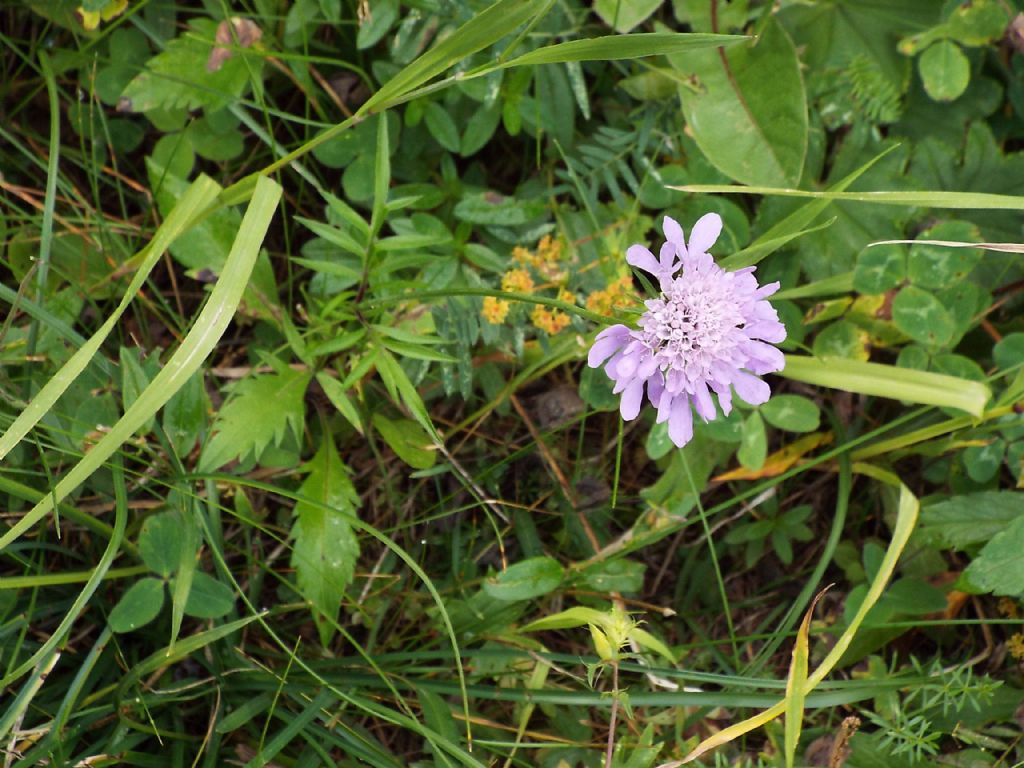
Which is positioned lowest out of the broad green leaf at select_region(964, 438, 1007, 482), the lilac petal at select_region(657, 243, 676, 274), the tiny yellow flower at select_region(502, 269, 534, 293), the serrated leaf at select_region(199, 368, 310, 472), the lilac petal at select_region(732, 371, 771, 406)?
the broad green leaf at select_region(964, 438, 1007, 482)

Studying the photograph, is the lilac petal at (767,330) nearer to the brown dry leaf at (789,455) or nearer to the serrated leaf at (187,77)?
the brown dry leaf at (789,455)

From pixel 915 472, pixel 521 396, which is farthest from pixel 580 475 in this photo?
pixel 915 472

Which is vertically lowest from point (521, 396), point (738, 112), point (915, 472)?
point (915, 472)

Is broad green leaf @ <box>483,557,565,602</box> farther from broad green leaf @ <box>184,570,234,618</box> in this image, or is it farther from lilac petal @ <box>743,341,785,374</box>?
lilac petal @ <box>743,341,785,374</box>

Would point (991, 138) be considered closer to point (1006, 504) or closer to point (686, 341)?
point (1006, 504)

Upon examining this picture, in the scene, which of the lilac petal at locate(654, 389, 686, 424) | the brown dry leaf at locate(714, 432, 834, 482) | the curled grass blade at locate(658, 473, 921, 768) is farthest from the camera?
the brown dry leaf at locate(714, 432, 834, 482)

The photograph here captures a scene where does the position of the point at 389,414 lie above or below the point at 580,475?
above

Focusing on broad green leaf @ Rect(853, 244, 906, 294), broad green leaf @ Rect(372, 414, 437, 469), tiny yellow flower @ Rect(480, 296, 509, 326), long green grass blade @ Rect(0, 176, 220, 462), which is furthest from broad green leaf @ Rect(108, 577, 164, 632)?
broad green leaf @ Rect(853, 244, 906, 294)

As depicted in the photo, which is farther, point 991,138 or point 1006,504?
point 991,138
